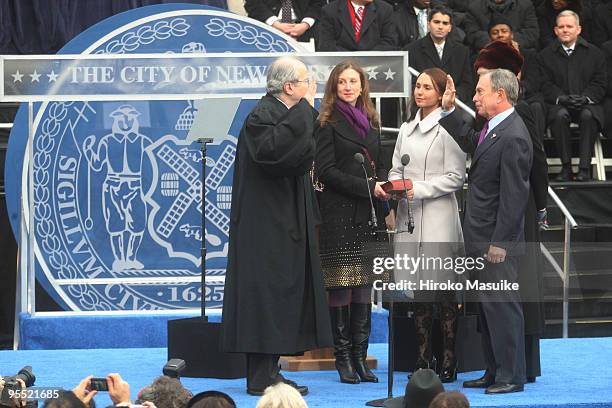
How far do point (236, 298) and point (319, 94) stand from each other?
239 cm

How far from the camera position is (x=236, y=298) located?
23.0ft

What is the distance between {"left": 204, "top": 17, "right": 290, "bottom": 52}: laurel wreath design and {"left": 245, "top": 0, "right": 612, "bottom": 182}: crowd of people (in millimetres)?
1900

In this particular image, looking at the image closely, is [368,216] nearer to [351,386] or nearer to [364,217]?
[364,217]

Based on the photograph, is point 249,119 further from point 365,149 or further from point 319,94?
point 319,94

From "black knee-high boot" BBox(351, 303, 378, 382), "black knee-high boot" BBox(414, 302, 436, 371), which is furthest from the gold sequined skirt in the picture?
"black knee-high boot" BBox(414, 302, 436, 371)

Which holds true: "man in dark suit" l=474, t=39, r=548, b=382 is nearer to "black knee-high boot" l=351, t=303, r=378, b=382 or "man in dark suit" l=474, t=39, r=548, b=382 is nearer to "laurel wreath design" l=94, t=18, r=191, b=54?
"black knee-high boot" l=351, t=303, r=378, b=382

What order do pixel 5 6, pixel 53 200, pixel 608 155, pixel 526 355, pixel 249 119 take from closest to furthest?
pixel 249 119, pixel 526 355, pixel 53 200, pixel 5 6, pixel 608 155

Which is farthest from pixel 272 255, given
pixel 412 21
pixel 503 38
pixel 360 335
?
pixel 412 21

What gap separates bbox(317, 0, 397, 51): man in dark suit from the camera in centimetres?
1162

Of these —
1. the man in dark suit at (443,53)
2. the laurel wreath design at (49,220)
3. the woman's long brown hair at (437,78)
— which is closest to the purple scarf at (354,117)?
the woman's long brown hair at (437,78)

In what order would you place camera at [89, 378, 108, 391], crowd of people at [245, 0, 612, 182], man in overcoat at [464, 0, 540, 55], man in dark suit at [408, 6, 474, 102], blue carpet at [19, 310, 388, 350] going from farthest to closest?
man in overcoat at [464, 0, 540, 55], man in dark suit at [408, 6, 474, 102], crowd of people at [245, 0, 612, 182], blue carpet at [19, 310, 388, 350], camera at [89, 378, 108, 391]

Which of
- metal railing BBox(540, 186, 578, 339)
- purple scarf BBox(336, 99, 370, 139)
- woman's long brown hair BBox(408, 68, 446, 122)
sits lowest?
metal railing BBox(540, 186, 578, 339)

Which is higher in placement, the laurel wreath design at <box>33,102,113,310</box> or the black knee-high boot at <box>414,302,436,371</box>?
the laurel wreath design at <box>33,102,113,310</box>

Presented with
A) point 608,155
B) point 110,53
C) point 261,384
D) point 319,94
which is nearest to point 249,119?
point 261,384
